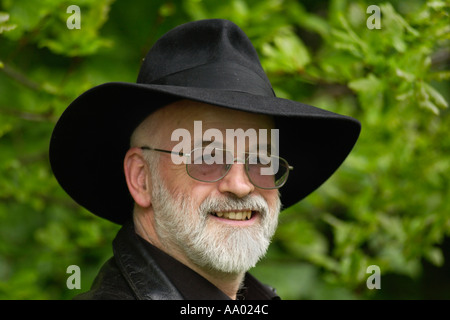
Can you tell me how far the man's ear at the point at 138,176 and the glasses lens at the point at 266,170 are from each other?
0.46 m

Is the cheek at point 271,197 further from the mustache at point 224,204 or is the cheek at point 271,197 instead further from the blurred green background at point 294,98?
the blurred green background at point 294,98

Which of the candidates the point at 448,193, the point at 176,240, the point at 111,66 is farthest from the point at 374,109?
the point at 111,66

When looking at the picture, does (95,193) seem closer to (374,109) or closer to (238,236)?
(238,236)

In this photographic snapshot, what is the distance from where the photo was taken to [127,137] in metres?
2.53

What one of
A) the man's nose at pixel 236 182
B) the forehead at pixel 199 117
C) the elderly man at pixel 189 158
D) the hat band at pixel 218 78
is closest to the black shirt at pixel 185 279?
the elderly man at pixel 189 158

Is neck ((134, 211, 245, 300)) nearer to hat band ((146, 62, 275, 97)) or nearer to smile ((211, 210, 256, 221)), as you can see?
smile ((211, 210, 256, 221))

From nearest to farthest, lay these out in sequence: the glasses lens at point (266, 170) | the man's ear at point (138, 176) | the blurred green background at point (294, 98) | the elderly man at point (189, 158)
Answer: the elderly man at point (189, 158)
the glasses lens at point (266, 170)
the man's ear at point (138, 176)
the blurred green background at point (294, 98)

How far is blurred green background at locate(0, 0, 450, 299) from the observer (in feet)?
8.87

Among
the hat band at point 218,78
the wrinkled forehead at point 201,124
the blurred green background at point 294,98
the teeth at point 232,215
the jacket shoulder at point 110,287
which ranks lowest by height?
the jacket shoulder at point 110,287

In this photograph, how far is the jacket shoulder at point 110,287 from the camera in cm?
209

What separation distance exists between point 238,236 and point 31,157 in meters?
2.10

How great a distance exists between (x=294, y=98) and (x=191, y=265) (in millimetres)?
1740

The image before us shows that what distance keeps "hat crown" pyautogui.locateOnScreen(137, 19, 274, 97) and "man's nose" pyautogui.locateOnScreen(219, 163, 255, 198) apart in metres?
0.32

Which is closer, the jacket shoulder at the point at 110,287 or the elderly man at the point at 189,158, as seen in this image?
the jacket shoulder at the point at 110,287
